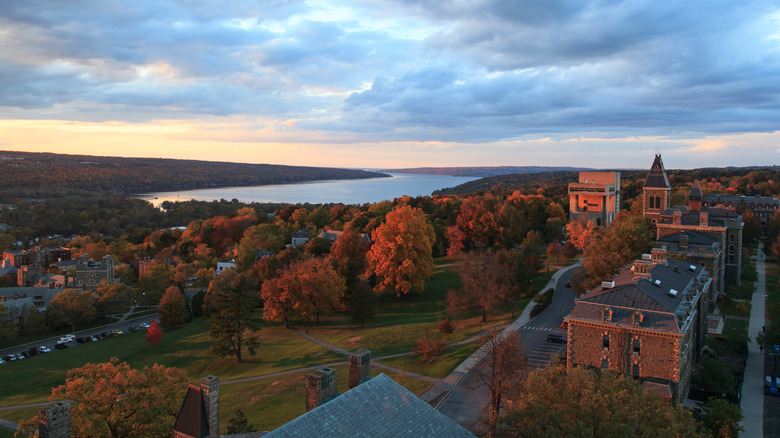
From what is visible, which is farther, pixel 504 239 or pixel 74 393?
pixel 504 239

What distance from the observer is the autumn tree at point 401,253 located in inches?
2010

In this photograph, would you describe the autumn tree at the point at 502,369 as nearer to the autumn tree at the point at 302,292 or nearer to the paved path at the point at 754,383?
the paved path at the point at 754,383

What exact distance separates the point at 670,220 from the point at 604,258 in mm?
17639

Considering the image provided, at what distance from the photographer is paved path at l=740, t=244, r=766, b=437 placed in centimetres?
2758

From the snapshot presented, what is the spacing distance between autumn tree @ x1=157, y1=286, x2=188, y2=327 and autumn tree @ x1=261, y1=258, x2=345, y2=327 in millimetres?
14563

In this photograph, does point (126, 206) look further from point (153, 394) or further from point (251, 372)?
point (153, 394)

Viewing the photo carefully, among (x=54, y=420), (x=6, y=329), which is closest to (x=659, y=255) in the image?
(x=54, y=420)

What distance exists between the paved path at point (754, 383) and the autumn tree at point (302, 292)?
32.1m

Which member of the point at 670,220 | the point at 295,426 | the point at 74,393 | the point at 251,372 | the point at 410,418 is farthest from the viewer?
the point at 670,220

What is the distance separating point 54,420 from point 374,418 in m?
10.7

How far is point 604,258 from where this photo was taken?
4466 cm

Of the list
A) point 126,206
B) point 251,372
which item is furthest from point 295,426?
point 126,206

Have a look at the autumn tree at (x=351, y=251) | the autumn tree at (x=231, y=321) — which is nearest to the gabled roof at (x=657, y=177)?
the autumn tree at (x=351, y=251)

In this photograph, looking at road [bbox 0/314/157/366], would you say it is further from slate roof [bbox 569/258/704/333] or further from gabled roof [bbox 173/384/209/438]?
slate roof [bbox 569/258/704/333]
